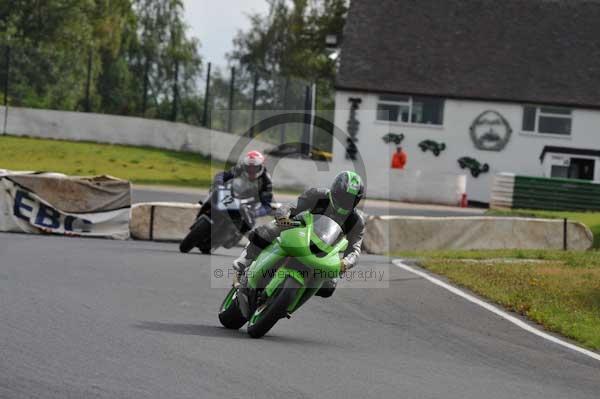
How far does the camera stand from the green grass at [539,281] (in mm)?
13406

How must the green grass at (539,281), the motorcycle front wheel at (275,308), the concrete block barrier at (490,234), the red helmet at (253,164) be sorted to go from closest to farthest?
1. the motorcycle front wheel at (275,308)
2. the green grass at (539,281)
3. the red helmet at (253,164)
4. the concrete block barrier at (490,234)

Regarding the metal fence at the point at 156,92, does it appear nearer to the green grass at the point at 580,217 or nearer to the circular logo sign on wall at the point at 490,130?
the circular logo sign on wall at the point at 490,130

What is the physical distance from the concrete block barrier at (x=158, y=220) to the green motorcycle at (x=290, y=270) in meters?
10.9

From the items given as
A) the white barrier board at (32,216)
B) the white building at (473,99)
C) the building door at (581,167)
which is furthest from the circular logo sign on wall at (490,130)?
the white barrier board at (32,216)

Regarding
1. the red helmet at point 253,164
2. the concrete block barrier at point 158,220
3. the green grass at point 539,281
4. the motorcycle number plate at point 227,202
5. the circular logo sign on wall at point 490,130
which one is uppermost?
the circular logo sign on wall at point 490,130

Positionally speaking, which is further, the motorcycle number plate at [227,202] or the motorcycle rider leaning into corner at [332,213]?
the motorcycle number plate at [227,202]

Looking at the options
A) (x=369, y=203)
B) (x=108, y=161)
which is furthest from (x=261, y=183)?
(x=108, y=161)

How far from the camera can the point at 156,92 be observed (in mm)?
46250

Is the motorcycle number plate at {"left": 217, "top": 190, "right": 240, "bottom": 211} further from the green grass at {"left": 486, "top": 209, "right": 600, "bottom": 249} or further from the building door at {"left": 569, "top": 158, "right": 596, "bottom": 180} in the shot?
the building door at {"left": 569, "top": 158, "right": 596, "bottom": 180}

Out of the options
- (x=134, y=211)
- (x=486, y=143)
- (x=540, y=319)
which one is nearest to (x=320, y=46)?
(x=486, y=143)

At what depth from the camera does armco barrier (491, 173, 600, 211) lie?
125 feet

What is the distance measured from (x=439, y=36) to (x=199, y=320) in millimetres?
38599

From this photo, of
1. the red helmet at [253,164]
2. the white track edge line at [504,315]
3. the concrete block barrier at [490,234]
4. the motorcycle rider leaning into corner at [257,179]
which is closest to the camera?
the white track edge line at [504,315]

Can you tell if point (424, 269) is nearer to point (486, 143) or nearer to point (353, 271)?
point (353, 271)
